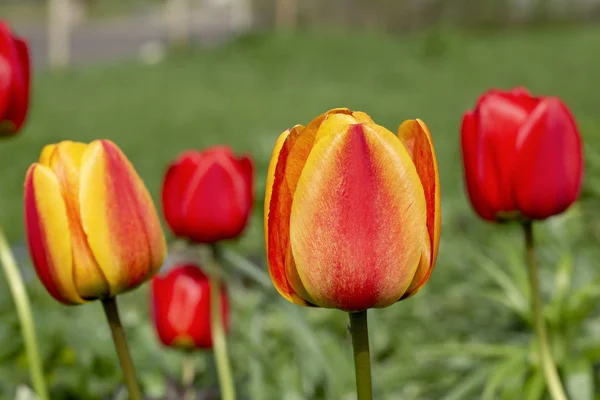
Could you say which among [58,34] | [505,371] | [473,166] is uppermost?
[473,166]

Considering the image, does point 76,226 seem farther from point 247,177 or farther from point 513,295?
point 513,295

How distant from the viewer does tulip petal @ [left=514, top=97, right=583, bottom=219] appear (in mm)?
961

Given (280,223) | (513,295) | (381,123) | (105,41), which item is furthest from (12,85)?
(105,41)

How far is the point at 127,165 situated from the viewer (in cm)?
73

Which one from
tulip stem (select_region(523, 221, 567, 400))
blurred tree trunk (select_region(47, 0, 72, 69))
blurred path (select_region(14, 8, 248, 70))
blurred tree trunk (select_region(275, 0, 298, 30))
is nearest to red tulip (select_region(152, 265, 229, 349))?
tulip stem (select_region(523, 221, 567, 400))

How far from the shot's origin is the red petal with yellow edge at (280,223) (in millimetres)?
616

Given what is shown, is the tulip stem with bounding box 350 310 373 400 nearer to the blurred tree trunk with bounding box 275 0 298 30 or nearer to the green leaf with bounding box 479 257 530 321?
the green leaf with bounding box 479 257 530 321

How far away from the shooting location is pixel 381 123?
6758 mm

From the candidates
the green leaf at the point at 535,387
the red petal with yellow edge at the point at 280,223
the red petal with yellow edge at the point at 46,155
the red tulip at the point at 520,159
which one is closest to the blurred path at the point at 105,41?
the green leaf at the point at 535,387

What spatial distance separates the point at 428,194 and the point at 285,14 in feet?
40.4

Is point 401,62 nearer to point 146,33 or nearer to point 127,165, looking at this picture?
point 127,165

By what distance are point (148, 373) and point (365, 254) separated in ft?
3.59

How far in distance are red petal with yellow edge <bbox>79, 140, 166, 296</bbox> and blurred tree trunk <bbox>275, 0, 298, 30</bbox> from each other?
1212 centimetres

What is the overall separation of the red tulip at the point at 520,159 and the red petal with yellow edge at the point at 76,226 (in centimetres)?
44
